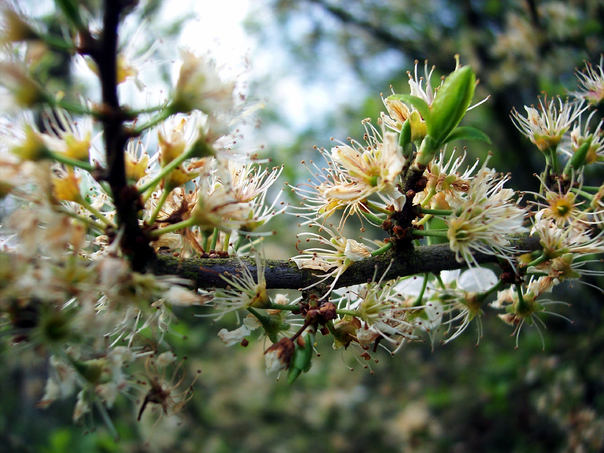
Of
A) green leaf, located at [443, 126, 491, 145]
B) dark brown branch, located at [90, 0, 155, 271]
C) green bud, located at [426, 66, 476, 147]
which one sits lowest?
green leaf, located at [443, 126, 491, 145]

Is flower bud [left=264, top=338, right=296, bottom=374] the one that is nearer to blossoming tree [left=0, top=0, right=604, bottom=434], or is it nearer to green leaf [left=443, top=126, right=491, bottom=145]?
blossoming tree [left=0, top=0, right=604, bottom=434]

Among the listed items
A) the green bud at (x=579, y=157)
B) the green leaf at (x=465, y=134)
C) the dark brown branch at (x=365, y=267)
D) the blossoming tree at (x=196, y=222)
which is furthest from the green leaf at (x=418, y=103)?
the green bud at (x=579, y=157)

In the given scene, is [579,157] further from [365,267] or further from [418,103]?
[365,267]

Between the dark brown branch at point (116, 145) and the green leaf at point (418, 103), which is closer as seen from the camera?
the dark brown branch at point (116, 145)

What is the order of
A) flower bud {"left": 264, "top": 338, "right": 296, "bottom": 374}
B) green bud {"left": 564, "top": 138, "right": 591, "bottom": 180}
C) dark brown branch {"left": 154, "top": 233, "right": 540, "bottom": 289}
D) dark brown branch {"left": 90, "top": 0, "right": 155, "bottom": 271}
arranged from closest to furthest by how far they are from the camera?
dark brown branch {"left": 90, "top": 0, "right": 155, "bottom": 271} < flower bud {"left": 264, "top": 338, "right": 296, "bottom": 374} < dark brown branch {"left": 154, "top": 233, "right": 540, "bottom": 289} < green bud {"left": 564, "top": 138, "right": 591, "bottom": 180}

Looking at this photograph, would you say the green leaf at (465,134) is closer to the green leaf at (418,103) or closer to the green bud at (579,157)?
the green leaf at (418,103)

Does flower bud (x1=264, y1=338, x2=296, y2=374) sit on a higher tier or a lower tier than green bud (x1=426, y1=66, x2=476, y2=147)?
lower

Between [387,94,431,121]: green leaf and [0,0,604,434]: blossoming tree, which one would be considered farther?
[387,94,431,121]: green leaf

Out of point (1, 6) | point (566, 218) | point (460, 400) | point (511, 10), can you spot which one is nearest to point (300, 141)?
point (511, 10)

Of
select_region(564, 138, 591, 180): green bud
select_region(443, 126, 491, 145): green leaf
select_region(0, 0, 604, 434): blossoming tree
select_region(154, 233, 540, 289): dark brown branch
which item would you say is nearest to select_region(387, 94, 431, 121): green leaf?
select_region(0, 0, 604, 434): blossoming tree
